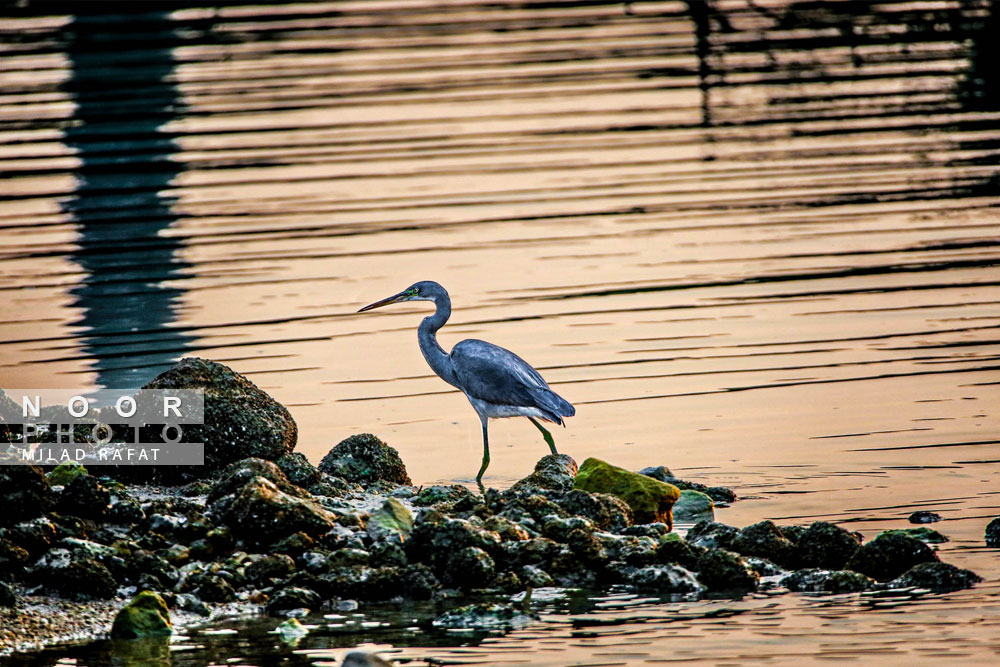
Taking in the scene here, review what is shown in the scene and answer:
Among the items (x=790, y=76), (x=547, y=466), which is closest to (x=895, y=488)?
(x=547, y=466)

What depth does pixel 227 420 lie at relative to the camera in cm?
1307

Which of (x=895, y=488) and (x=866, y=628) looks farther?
(x=895, y=488)

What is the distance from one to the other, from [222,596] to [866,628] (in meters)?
4.17

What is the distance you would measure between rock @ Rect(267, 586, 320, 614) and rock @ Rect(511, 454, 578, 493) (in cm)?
253

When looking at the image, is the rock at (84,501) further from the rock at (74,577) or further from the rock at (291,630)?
the rock at (291,630)

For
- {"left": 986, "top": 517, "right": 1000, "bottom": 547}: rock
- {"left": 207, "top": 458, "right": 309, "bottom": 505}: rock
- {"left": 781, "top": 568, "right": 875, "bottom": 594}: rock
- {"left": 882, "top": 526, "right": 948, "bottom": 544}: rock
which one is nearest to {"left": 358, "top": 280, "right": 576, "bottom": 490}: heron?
{"left": 207, "top": 458, "right": 309, "bottom": 505}: rock

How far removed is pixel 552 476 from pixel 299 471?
6.86ft

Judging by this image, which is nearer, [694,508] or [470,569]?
[470,569]

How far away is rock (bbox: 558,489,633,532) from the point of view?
11.8 m

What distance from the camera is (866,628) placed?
952cm

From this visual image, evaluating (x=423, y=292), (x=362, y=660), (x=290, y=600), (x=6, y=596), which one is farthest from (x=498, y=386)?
(x=362, y=660)

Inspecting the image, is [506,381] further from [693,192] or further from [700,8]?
[700,8]

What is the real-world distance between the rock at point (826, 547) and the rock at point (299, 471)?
152 inches

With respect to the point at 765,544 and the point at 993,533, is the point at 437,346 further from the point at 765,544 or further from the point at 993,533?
the point at 993,533
